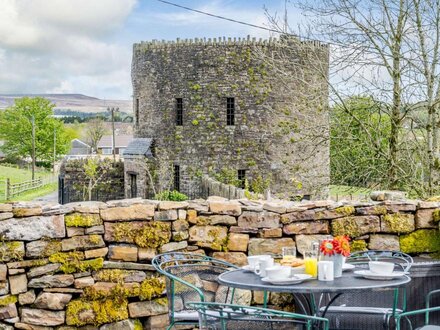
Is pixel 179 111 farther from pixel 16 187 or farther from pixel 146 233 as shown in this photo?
pixel 16 187

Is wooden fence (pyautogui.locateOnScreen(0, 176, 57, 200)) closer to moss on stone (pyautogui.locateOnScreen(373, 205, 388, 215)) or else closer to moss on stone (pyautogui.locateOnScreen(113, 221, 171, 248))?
moss on stone (pyautogui.locateOnScreen(113, 221, 171, 248))

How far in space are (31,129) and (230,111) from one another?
5549 cm

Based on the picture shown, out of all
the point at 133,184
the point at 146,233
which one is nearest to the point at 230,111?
the point at 133,184

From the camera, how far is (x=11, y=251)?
591 cm

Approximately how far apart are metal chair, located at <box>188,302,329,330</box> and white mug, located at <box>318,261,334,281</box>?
0.30 meters

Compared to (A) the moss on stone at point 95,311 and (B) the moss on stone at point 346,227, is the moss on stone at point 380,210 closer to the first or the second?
(B) the moss on stone at point 346,227

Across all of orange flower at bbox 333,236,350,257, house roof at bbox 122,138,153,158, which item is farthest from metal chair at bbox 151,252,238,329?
house roof at bbox 122,138,153,158

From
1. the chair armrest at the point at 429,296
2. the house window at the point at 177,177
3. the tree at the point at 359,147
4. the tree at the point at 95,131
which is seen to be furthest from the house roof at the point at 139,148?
the tree at the point at 95,131

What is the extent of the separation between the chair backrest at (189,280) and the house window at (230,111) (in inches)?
850

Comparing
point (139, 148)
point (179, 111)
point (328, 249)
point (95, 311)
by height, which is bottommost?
point (95, 311)

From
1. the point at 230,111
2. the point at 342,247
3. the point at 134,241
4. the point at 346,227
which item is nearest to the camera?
the point at 342,247

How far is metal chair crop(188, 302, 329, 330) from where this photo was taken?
153 inches

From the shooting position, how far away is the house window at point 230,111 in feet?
89.9

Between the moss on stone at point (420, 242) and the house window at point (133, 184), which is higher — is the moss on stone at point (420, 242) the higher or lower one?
the higher one
